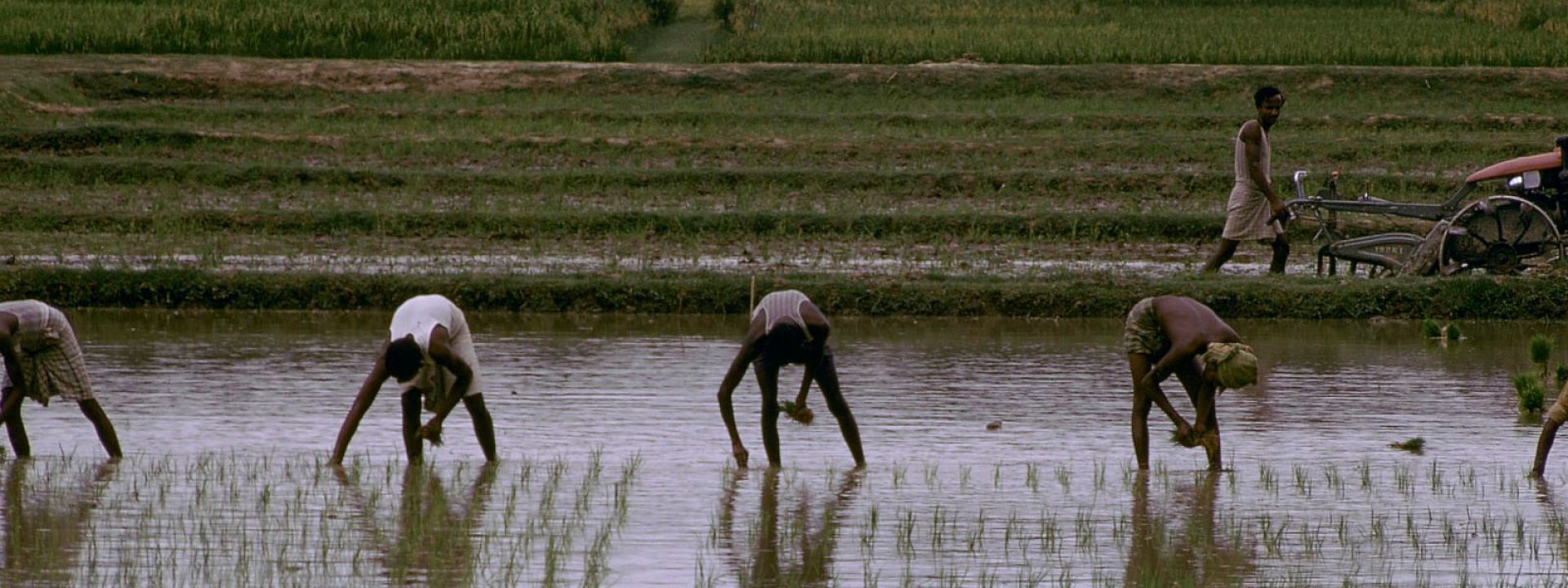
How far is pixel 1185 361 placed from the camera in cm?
832

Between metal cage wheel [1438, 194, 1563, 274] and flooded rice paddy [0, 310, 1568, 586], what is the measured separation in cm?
172

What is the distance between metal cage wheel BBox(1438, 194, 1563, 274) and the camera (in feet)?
46.4

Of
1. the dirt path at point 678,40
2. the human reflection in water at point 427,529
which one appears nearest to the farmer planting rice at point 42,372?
the human reflection in water at point 427,529

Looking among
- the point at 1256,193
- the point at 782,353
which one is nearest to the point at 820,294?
the point at 1256,193

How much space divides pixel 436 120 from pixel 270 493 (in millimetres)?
15459

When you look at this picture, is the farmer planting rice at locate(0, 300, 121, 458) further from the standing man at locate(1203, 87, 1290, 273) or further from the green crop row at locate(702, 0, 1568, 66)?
the green crop row at locate(702, 0, 1568, 66)

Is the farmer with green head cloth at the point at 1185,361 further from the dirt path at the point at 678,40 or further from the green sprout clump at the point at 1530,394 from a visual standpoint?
the dirt path at the point at 678,40

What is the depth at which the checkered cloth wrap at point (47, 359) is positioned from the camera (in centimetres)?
856

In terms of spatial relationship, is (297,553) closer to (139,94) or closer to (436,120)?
(436,120)

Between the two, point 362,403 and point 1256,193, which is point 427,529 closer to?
point 362,403

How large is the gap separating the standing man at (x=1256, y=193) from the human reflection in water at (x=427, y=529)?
22.0 feet

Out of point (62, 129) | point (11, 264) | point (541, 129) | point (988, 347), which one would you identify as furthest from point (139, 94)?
point (988, 347)

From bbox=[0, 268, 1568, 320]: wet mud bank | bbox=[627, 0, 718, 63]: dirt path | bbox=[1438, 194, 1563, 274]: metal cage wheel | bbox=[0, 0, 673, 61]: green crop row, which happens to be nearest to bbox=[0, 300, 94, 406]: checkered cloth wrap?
bbox=[0, 268, 1568, 320]: wet mud bank

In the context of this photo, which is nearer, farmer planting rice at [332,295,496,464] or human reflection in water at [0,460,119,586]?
human reflection in water at [0,460,119,586]
